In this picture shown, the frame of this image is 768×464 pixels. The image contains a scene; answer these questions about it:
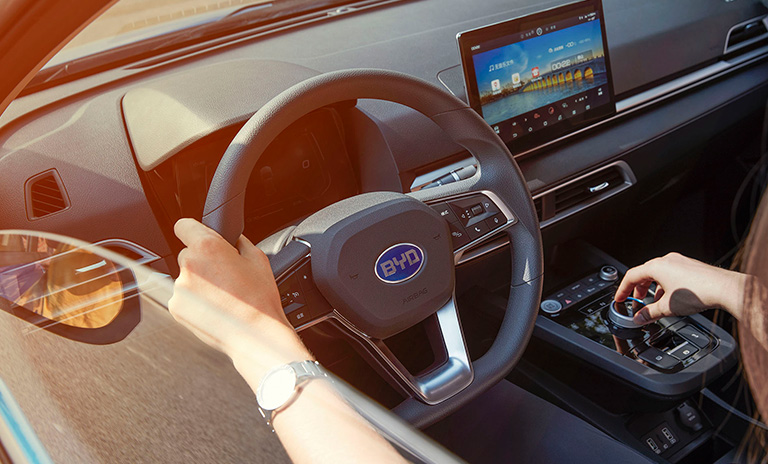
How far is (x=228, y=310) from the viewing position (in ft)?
2.73

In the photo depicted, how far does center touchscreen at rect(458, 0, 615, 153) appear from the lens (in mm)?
1560

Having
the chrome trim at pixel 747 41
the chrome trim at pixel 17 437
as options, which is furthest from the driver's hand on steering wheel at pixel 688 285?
the chrome trim at pixel 747 41

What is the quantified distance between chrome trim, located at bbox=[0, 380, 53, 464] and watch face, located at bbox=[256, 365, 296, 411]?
293mm

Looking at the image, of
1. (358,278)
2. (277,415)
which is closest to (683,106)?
(358,278)

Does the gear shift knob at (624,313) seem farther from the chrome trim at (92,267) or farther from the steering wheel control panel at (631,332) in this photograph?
the chrome trim at (92,267)

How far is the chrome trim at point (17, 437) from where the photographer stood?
0.79m

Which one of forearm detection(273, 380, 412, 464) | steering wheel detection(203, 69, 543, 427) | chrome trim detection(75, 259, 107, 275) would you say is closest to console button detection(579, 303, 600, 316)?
steering wheel detection(203, 69, 543, 427)

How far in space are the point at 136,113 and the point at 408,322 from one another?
745 millimetres

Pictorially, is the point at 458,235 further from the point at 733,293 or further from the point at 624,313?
the point at 624,313

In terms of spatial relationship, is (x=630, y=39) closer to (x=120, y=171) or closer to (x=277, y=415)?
(x=120, y=171)

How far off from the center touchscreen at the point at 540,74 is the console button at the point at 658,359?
63 centimetres

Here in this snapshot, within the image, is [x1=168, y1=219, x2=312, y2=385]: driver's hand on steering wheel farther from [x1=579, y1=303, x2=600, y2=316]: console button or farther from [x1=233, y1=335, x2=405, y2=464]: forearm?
[x1=579, y1=303, x2=600, y2=316]: console button

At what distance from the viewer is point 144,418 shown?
1.63 m

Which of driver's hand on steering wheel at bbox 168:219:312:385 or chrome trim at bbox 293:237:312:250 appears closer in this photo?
driver's hand on steering wheel at bbox 168:219:312:385
